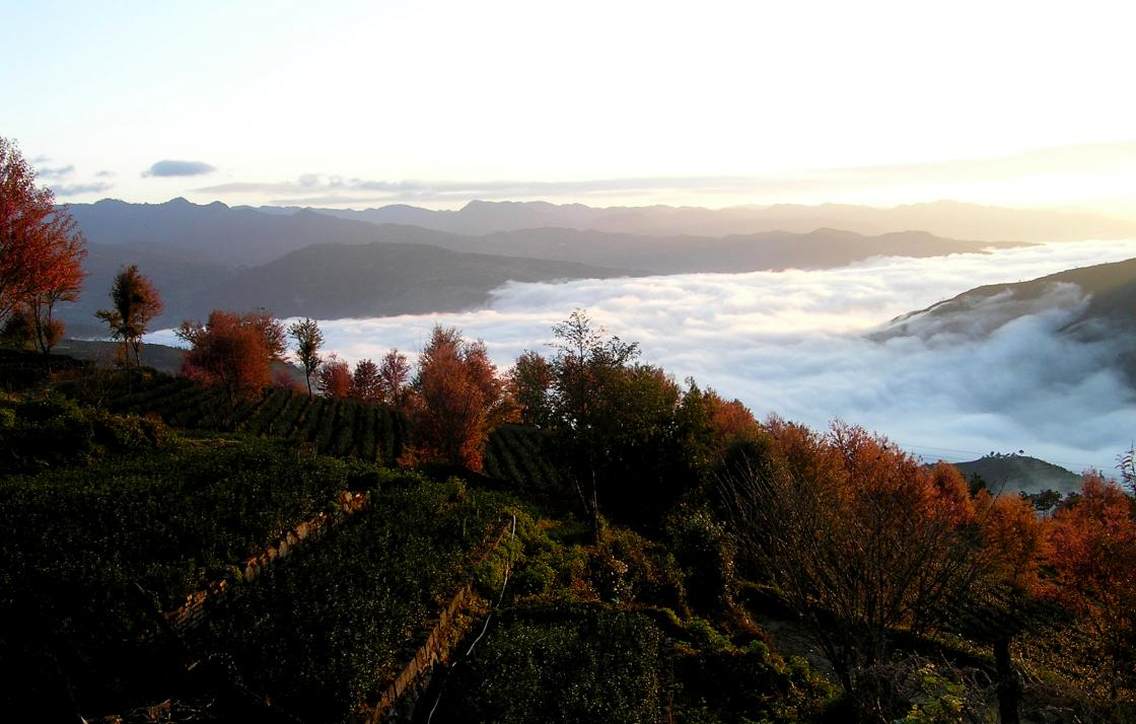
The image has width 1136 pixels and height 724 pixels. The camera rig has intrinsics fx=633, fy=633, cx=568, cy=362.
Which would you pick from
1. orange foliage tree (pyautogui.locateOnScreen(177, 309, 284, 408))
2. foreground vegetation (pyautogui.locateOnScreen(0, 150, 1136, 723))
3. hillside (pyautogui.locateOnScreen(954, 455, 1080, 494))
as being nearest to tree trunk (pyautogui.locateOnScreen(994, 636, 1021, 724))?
foreground vegetation (pyautogui.locateOnScreen(0, 150, 1136, 723))

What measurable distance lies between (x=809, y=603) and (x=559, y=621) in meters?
4.84

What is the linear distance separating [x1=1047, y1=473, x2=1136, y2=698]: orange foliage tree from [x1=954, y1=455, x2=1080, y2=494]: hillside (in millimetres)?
71072

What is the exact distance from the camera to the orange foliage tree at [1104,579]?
928 inches

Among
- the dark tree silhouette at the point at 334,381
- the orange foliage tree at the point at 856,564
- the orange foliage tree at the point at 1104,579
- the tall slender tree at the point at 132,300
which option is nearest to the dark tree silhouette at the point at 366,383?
the dark tree silhouette at the point at 334,381

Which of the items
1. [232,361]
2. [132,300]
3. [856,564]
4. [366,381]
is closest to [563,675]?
[856,564]

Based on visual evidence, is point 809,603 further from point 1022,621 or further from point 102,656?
point 1022,621

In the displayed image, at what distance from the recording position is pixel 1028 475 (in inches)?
4838

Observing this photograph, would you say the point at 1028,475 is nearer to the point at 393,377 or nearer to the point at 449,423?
the point at 393,377

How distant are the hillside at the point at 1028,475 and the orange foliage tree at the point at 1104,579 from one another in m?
71.1

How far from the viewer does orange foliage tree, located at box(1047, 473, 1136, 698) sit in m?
23.6

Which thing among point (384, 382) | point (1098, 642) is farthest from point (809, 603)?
point (384, 382)

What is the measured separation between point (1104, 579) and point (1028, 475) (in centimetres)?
10749

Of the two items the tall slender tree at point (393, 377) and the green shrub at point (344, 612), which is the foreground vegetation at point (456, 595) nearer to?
the green shrub at point (344, 612)

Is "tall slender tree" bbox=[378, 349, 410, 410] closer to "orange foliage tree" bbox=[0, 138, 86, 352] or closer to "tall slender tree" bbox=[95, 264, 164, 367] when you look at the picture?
"tall slender tree" bbox=[95, 264, 164, 367]
